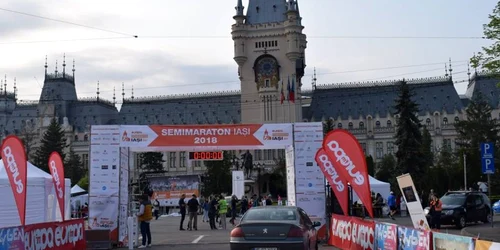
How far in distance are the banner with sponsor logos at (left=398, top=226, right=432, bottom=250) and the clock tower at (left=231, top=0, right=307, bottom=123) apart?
93.4 m

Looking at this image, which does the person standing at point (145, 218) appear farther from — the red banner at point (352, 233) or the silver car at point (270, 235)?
the silver car at point (270, 235)

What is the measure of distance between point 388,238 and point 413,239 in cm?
188

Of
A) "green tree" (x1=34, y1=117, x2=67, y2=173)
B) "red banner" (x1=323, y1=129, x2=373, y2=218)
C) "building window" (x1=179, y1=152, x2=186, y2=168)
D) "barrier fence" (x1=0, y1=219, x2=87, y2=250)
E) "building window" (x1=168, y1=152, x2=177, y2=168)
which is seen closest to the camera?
"barrier fence" (x1=0, y1=219, x2=87, y2=250)

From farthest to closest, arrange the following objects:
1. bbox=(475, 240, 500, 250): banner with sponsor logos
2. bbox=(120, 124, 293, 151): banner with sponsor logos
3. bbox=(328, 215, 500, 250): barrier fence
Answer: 1. bbox=(120, 124, 293, 151): banner with sponsor logos
2. bbox=(328, 215, 500, 250): barrier fence
3. bbox=(475, 240, 500, 250): banner with sponsor logos

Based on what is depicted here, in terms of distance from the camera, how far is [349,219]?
19312mm

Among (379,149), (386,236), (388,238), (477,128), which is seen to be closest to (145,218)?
(386,236)

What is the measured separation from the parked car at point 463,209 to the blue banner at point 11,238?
65.3 ft

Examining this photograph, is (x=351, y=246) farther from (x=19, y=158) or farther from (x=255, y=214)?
(x=19, y=158)

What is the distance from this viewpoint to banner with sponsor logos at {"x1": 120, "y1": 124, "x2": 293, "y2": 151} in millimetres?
23969

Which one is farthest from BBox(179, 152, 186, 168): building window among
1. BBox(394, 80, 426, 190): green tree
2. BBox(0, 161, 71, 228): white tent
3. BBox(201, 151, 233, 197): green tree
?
BBox(0, 161, 71, 228): white tent

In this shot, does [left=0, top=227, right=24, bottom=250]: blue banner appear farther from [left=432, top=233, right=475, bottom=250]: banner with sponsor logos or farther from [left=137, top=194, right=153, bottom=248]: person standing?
[left=432, top=233, right=475, bottom=250]: banner with sponsor logos

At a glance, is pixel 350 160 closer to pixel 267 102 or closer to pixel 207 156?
pixel 207 156

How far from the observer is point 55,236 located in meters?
16.9

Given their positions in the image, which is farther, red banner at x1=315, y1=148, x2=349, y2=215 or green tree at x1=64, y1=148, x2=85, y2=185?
green tree at x1=64, y1=148, x2=85, y2=185
